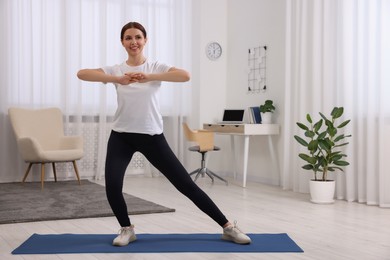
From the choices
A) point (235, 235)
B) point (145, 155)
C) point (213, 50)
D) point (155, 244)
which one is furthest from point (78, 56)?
point (235, 235)

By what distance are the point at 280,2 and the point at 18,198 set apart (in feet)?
12.1

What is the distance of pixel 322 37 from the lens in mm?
5477

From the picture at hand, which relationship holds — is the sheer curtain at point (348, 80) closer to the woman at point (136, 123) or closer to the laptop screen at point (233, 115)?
the laptop screen at point (233, 115)

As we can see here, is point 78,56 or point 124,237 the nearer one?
point 124,237

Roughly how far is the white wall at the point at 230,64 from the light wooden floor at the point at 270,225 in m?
1.52

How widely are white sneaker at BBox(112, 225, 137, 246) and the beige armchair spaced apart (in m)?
2.88

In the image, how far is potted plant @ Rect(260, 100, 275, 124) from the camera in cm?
628

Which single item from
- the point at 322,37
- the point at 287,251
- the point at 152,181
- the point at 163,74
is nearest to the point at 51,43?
the point at 152,181

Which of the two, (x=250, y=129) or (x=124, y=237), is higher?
(x=250, y=129)

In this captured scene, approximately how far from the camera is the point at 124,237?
3.10 metres

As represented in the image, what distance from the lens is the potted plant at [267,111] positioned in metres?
6.28

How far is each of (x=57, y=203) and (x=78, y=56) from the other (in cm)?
253

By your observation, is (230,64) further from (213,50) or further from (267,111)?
(267,111)

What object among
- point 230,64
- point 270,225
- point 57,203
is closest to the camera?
point 270,225
